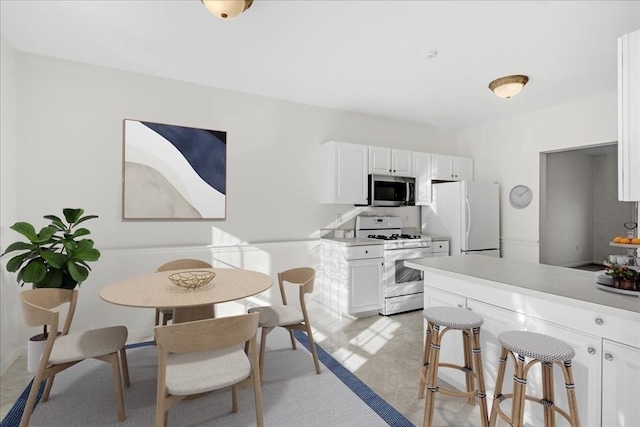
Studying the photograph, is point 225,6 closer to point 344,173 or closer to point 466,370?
point 344,173

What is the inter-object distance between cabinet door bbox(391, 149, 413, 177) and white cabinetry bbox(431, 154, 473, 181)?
1.42 ft

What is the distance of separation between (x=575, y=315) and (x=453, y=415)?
0.95 metres

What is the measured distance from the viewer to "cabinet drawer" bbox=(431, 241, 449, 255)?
438 cm

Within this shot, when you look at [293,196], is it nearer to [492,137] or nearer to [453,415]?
[453,415]

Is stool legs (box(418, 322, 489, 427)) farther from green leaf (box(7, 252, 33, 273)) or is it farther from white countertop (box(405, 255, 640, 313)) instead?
green leaf (box(7, 252, 33, 273))

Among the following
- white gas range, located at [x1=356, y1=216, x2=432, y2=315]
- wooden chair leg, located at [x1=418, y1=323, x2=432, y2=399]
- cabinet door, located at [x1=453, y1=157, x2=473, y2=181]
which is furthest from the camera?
cabinet door, located at [x1=453, y1=157, x2=473, y2=181]

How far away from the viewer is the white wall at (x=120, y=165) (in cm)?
283

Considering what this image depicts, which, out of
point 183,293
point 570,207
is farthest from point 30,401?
point 570,207

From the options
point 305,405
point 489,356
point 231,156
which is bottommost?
point 305,405

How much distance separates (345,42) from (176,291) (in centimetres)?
224

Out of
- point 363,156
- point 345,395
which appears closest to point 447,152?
point 363,156

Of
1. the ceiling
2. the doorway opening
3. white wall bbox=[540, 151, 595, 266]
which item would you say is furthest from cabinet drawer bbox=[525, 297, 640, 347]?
the doorway opening

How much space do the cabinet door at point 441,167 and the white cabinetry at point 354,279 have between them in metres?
1.67

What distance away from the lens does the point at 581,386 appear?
158cm
